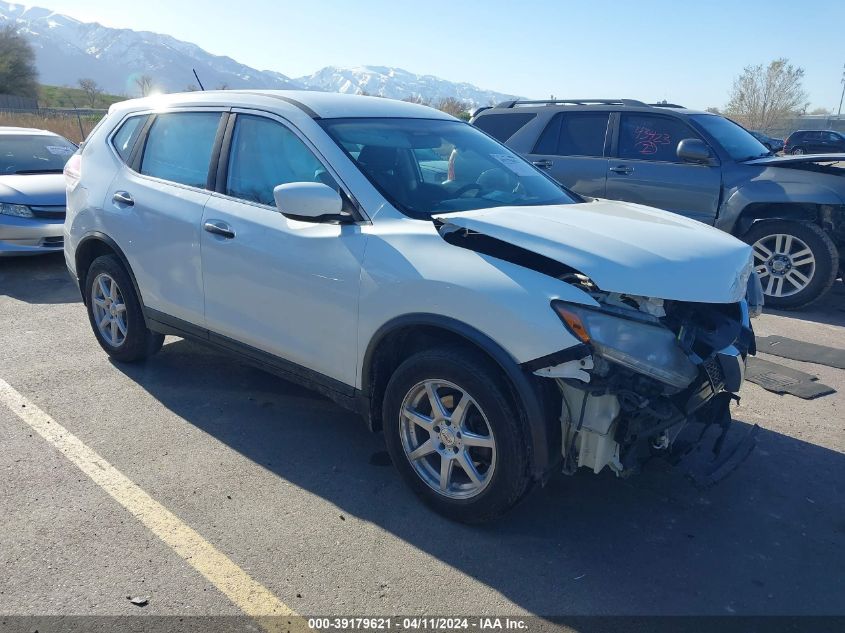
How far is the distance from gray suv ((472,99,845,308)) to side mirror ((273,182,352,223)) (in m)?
5.03

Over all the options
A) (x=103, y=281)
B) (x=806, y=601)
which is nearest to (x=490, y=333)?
(x=806, y=601)

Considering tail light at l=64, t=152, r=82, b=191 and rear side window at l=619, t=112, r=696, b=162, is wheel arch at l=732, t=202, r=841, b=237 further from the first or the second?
tail light at l=64, t=152, r=82, b=191

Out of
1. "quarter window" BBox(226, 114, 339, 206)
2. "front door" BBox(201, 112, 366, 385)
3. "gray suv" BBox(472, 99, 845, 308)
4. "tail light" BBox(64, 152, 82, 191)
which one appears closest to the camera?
"front door" BBox(201, 112, 366, 385)

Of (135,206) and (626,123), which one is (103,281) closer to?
(135,206)

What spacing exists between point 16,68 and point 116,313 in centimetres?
7023

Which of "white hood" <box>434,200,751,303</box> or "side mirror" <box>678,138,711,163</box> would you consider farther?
"side mirror" <box>678,138,711,163</box>

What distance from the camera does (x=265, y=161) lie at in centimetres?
388

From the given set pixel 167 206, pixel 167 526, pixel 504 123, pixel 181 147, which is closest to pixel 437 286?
pixel 167 526

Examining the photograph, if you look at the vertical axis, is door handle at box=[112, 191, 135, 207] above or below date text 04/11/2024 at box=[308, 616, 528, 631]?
above

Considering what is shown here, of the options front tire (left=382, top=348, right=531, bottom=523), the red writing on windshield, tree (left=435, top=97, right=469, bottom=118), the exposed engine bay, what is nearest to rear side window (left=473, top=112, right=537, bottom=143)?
the red writing on windshield

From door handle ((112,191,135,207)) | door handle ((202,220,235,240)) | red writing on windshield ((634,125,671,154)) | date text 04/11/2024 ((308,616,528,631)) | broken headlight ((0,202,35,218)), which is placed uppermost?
red writing on windshield ((634,125,671,154))

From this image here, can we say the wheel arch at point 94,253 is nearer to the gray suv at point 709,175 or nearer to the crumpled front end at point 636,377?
the crumpled front end at point 636,377

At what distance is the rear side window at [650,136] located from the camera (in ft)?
24.7

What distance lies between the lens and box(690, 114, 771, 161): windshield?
738 centimetres
